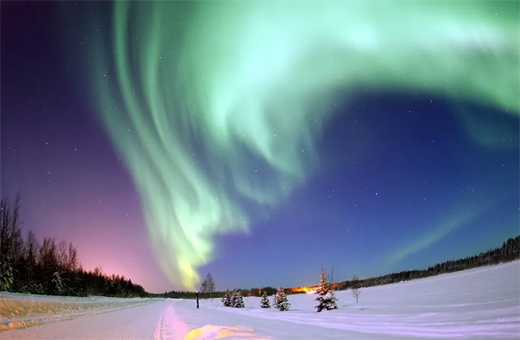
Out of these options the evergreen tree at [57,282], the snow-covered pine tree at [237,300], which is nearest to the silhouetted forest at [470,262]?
the snow-covered pine tree at [237,300]

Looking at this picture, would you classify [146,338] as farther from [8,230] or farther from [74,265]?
[74,265]

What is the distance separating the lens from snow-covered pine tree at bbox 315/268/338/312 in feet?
121

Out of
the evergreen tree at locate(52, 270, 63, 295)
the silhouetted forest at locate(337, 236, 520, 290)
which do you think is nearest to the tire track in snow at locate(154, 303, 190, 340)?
the evergreen tree at locate(52, 270, 63, 295)

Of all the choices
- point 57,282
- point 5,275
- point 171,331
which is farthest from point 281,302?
point 57,282

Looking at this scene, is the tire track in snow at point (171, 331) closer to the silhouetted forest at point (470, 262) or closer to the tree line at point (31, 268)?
the tree line at point (31, 268)

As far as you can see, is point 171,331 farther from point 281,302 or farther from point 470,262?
point 470,262

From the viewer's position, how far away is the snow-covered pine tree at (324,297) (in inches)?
1458

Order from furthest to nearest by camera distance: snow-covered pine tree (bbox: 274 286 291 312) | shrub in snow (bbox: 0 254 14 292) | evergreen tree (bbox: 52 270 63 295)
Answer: evergreen tree (bbox: 52 270 63 295), snow-covered pine tree (bbox: 274 286 291 312), shrub in snow (bbox: 0 254 14 292)

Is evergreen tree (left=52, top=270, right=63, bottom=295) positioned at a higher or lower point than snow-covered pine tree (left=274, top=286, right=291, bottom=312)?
higher

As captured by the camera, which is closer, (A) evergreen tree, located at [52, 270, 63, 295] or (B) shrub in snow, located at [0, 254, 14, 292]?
(B) shrub in snow, located at [0, 254, 14, 292]

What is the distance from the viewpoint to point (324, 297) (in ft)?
123

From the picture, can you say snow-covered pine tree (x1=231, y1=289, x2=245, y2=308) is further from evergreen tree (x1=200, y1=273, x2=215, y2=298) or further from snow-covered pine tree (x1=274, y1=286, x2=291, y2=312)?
evergreen tree (x1=200, y1=273, x2=215, y2=298)

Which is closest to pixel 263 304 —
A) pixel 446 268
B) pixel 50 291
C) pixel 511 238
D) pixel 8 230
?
pixel 50 291

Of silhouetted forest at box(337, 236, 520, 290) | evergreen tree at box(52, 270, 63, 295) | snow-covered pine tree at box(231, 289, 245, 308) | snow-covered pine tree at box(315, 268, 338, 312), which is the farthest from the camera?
silhouetted forest at box(337, 236, 520, 290)
